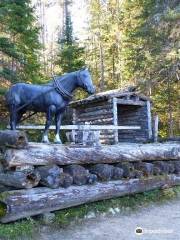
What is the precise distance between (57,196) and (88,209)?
1.06 metres

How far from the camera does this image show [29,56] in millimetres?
17719

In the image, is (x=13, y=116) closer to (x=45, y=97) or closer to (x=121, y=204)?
(x=45, y=97)

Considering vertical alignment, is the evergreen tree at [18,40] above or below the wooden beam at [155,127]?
above

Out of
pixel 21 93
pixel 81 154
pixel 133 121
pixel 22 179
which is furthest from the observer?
pixel 133 121

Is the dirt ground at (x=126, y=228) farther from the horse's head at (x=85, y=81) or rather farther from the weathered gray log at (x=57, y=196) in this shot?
the horse's head at (x=85, y=81)

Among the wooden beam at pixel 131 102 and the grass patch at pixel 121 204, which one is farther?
the wooden beam at pixel 131 102

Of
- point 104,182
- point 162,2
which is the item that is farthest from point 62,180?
point 162,2

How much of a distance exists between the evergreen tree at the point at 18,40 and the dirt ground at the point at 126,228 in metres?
8.73

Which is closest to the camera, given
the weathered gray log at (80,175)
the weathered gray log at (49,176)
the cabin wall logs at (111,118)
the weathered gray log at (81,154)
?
the weathered gray log at (81,154)

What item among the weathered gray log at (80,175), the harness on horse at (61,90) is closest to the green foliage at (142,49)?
the harness on horse at (61,90)

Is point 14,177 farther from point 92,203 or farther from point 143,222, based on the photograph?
point 143,222

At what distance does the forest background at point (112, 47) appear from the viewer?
54.0 feet

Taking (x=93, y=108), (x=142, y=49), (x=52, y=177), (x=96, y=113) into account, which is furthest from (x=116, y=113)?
(x=52, y=177)

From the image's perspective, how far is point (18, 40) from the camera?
18141 mm
